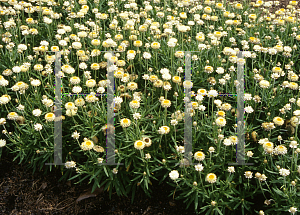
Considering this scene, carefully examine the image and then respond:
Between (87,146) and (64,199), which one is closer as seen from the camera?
(87,146)

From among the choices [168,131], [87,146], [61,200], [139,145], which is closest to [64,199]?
[61,200]

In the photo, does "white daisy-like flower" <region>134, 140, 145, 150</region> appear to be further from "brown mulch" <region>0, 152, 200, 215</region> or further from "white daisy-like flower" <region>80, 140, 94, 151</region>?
"brown mulch" <region>0, 152, 200, 215</region>

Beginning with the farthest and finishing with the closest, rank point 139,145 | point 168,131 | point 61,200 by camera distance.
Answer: point 61,200 < point 168,131 < point 139,145

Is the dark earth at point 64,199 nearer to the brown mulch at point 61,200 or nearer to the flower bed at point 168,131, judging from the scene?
the brown mulch at point 61,200

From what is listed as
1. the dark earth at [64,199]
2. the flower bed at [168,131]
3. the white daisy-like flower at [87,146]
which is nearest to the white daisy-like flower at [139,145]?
the flower bed at [168,131]

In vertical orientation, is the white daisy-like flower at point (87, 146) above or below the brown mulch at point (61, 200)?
above

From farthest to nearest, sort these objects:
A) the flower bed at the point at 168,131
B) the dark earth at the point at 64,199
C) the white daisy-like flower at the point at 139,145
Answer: the dark earth at the point at 64,199 → the flower bed at the point at 168,131 → the white daisy-like flower at the point at 139,145

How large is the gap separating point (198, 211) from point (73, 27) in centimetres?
347

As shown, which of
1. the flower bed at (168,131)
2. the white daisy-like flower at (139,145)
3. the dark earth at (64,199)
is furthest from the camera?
the dark earth at (64,199)

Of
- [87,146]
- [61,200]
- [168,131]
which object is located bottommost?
[61,200]

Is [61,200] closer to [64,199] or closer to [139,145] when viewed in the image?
[64,199]

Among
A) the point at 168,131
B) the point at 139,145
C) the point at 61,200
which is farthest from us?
the point at 61,200

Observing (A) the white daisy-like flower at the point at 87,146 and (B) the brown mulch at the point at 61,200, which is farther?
(B) the brown mulch at the point at 61,200

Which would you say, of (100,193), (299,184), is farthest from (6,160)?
(299,184)
